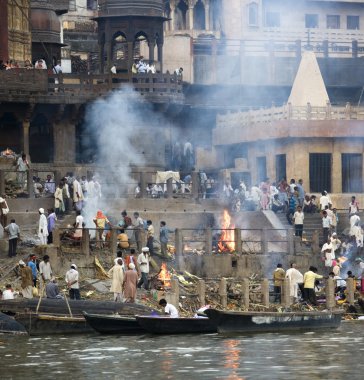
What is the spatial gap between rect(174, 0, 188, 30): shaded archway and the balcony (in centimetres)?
2944

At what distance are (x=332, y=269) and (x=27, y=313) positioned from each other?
41.2ft

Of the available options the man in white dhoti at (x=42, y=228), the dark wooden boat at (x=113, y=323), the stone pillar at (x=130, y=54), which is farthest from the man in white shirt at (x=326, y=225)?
the dark wooden boat at (x=113, y=323)

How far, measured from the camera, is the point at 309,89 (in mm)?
68875

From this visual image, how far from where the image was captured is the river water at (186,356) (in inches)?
1523

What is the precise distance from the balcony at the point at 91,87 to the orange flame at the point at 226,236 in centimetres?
888

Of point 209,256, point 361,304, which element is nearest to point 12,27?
point 209,256

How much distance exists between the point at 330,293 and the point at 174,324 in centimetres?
657

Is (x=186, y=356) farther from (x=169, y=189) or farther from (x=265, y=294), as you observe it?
(x=169, y=189)

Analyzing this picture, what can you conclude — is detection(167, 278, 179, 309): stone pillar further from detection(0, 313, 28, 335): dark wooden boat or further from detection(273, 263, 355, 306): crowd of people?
detection(0, 313, 28, 335): dark wooden boat

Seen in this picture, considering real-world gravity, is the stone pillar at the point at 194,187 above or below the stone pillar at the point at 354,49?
below

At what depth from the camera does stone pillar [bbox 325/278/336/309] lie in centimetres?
5004

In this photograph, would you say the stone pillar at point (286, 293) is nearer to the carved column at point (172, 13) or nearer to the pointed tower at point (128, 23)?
the pointed tower at point (128, 23)

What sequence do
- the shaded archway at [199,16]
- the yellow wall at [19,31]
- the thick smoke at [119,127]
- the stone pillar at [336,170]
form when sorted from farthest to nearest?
the shaded archway at [199,16]
the yellow wall at [19,31]
the stone pillar at [336,170]
the thick smoke at [119,127]

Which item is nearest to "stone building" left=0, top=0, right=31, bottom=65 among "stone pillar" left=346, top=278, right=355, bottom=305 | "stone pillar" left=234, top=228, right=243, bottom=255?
"stone pillar" left=234, top=228, right=243, bottom=255
